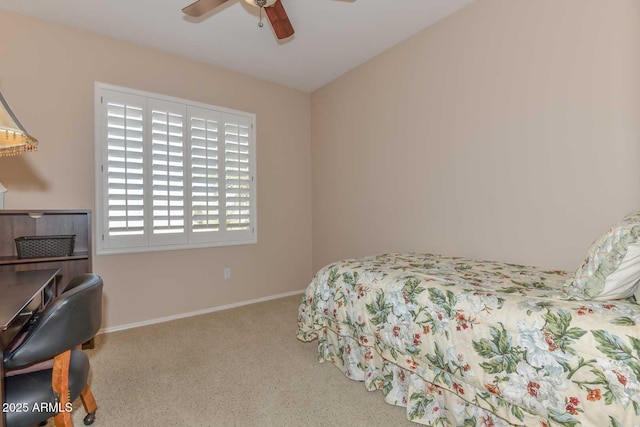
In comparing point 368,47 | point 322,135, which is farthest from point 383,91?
point 322,135

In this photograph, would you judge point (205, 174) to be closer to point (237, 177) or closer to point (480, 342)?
point (237, 177)

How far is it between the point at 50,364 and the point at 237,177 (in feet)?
8.12

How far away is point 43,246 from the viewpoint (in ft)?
7.35

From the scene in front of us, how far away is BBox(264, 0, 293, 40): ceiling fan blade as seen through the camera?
79.1 inches

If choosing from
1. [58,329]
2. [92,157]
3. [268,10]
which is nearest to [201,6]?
[268,10]

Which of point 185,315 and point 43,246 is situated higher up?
point 43,246

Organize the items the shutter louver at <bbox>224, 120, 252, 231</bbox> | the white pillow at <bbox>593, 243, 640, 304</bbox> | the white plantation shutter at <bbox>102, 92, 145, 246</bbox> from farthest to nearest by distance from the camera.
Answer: the shutter louver at <bbox>224, 120, 252, 231</bbox>, the white plantation shutter at <bbox>102, 92, 145, 246</bbox>, the white pillow at <bbox>593, 243, 640, 304</bbox>

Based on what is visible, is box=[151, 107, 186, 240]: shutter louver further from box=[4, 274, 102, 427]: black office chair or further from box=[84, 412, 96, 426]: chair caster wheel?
box=[4, 274, 102, 427]: black office chair

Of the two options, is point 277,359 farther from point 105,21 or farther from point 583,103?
point 105,21

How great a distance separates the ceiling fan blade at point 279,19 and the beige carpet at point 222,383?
7.86ft

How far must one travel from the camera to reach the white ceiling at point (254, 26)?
242 centimetres

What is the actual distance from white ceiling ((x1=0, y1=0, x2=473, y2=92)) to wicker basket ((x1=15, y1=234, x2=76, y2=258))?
1814 millimetres

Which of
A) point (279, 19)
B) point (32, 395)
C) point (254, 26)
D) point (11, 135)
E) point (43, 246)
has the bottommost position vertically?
point (32, 395)

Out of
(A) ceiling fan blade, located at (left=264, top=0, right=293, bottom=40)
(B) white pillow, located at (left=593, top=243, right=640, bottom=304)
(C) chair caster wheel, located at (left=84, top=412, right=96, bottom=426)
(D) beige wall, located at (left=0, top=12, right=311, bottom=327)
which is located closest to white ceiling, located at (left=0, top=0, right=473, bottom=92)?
(D) beige wall, located at (left=0, top=12, right=311, bottom=327)
